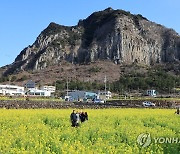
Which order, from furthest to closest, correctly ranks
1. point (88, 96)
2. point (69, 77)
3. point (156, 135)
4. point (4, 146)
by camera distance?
1. point (69, 77)
2. point (88, 96)
3. point (156, 135)
4. point (4, 146)

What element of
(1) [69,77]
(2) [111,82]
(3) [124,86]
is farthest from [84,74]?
(3) [124,86]

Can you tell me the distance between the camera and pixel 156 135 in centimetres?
1859

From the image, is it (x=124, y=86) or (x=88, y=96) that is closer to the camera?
(x=88, y=96)

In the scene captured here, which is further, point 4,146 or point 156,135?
point 156,135

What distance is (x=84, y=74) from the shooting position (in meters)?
183

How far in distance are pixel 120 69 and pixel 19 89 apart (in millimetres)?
53916

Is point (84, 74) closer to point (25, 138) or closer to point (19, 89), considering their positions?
point (19, 89)

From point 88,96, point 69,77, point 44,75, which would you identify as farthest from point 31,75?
point 88,96

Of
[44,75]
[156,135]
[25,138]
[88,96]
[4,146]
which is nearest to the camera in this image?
[4,146]

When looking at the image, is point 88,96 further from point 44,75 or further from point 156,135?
point 156,135

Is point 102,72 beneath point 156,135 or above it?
above

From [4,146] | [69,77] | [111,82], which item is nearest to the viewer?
[4,146]

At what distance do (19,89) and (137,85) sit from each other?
42.1 metres

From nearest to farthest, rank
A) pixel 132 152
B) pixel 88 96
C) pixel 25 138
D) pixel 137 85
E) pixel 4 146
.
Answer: pixel 132 152 < pixel 4 146 < pixel 25 138 < pixel 88 96 < pixel 137 85
